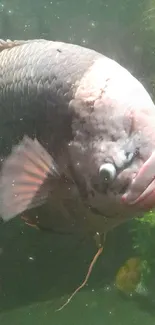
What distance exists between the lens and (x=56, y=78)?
2.47 metres

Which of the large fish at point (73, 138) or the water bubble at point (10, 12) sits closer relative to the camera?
the large fish at point (73, 138)

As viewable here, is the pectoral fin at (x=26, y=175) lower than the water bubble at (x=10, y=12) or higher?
higher

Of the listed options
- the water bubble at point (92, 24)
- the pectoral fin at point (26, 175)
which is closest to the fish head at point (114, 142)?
the pectoral fin at point (26, 175)

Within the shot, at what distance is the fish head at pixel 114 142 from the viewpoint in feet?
6.75

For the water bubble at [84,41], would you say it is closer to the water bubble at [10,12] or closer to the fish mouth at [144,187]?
the water bubble at [10,12]

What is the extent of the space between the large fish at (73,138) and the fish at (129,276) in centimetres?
116

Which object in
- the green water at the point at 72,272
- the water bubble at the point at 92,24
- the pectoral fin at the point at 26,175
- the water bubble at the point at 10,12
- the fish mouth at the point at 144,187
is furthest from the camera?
the water bubble at the point at 10,12

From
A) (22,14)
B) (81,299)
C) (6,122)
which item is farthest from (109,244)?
(22,14)

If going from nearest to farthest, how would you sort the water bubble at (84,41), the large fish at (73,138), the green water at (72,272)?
the large fish at (73,138) → the green water at (72,272) → the water bubble at (84,41)

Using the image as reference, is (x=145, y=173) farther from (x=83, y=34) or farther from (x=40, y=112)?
(x=83, y=34)

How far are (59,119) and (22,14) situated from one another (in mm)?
4209

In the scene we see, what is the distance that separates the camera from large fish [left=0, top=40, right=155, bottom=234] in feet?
7.00

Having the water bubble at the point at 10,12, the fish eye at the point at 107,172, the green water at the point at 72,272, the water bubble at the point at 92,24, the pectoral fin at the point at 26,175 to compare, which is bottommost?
the green water at the point at 72,272

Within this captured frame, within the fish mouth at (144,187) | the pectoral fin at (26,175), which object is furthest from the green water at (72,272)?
the fish mouth at (144,187)
